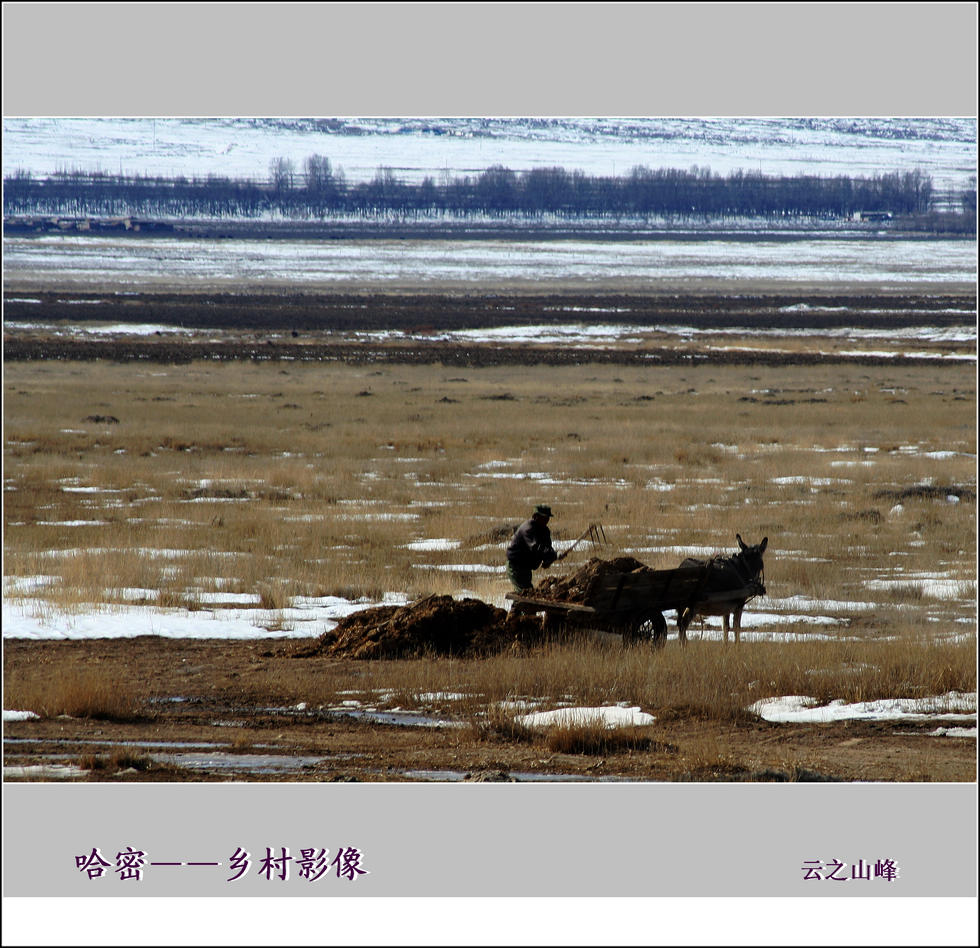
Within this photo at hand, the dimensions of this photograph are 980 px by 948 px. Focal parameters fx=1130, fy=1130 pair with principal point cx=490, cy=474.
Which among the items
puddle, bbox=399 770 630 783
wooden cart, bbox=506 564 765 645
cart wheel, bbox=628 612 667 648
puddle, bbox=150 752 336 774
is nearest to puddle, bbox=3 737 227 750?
puddle, bbox=150 752 336 774

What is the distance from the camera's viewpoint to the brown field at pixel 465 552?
8.27m

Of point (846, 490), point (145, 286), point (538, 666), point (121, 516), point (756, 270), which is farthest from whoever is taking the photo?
point (756, 270)

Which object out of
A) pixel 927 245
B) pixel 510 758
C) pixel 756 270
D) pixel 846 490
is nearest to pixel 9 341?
pixel 846 490

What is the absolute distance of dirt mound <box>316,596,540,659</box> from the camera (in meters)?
11.1

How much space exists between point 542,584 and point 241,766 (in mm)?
4607

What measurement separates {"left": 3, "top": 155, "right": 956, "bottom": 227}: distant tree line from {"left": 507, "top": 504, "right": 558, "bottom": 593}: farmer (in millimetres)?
177839

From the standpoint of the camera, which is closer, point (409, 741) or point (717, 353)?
point (409, 741)

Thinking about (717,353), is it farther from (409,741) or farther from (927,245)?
(927,245)

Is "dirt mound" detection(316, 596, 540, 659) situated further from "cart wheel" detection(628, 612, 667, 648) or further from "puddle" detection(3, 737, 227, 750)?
"puddle" detection(3, 737, 227, 750)

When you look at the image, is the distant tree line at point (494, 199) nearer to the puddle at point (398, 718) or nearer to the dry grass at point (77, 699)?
the dry grass at point (77, 699)

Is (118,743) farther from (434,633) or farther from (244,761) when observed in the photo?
(434,633)

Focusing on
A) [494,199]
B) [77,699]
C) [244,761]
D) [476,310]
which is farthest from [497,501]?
[494,199]

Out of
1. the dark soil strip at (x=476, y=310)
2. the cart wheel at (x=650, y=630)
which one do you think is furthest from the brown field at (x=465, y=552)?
the dark soil strip at (x=476, y=310)

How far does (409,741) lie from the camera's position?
8289 millimetres
